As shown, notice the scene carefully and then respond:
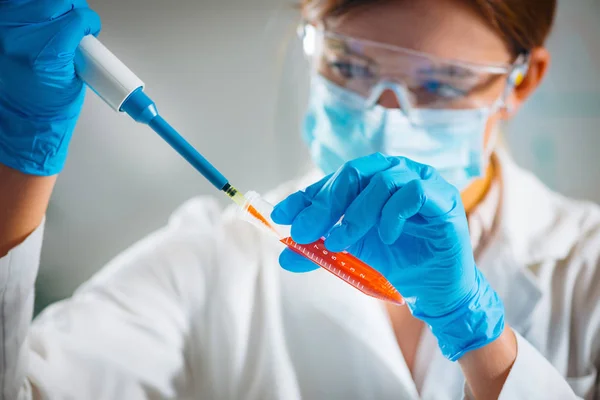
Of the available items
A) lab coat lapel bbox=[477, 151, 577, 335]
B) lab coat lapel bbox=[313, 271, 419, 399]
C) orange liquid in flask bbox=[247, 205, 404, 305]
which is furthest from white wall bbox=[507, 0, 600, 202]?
orange liquid in flask bbox=[247, 205, 404, 305]

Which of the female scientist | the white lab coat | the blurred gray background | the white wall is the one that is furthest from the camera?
the white wall

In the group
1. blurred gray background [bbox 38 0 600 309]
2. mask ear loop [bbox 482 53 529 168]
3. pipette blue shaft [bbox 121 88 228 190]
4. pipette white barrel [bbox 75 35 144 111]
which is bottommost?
mask ear loop [bbox 482 53 529 168]

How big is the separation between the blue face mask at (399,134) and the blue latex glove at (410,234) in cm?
26

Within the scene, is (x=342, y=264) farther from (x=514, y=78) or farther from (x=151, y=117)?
(x=514, y=78)

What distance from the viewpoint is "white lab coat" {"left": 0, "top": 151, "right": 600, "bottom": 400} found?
0.97 metres

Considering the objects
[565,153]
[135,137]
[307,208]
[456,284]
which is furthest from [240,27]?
[565,153]

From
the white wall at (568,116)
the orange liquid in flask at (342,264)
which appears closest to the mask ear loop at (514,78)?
the white wall at (568,116)

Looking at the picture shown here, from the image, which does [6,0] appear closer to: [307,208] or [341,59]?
[307,208]

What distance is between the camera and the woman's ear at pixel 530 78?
4.02 ft

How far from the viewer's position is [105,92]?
731 mm

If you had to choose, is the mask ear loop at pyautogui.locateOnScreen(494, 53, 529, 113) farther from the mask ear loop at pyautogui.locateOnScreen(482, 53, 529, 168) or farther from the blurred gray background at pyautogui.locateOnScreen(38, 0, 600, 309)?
the blurred gray background at pyautogui.locateOnScreen(38, 0, 600, 309)

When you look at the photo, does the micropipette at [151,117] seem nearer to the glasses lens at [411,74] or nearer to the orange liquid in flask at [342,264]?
the orange liquid in flask at [342,264]

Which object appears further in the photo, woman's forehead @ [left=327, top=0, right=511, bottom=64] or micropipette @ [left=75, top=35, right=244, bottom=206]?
woman's forehead @ [left=327, top=0, right=511, bottom=64]

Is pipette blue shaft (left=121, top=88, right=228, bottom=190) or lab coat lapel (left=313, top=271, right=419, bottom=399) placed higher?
pipette blue shaft (left=121, top=88, right=228, bottom=190)
